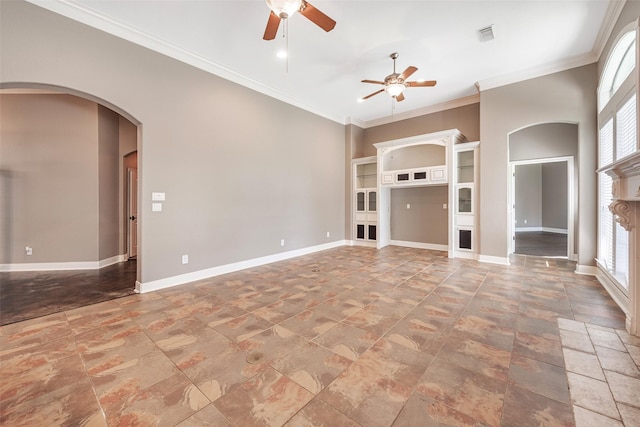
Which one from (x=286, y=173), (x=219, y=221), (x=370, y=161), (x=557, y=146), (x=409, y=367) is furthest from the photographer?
(x=370, y=161)

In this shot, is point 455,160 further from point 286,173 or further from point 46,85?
point 46,85

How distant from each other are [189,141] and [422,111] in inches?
231

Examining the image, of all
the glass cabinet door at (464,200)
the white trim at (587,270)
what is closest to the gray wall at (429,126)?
the glass cabinet door at (464,200)

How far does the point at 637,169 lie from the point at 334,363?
3.17 metres

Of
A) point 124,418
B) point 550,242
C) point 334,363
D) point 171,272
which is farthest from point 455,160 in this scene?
point 124,418

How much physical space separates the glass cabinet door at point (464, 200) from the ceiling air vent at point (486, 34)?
293 centimetres

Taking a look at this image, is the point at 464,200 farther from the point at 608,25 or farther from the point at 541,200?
the point at 541,200

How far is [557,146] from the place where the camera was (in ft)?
17.7

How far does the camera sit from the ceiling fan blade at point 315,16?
8.12 feet

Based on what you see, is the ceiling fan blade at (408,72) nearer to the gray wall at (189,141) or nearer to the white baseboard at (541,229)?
the gray wall at (189,141)

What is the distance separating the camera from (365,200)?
7.31 metres

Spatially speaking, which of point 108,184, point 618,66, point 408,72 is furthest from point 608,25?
point 108,184

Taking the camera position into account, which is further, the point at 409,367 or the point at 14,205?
the point at 14,205

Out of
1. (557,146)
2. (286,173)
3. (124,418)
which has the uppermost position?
(557,146)
